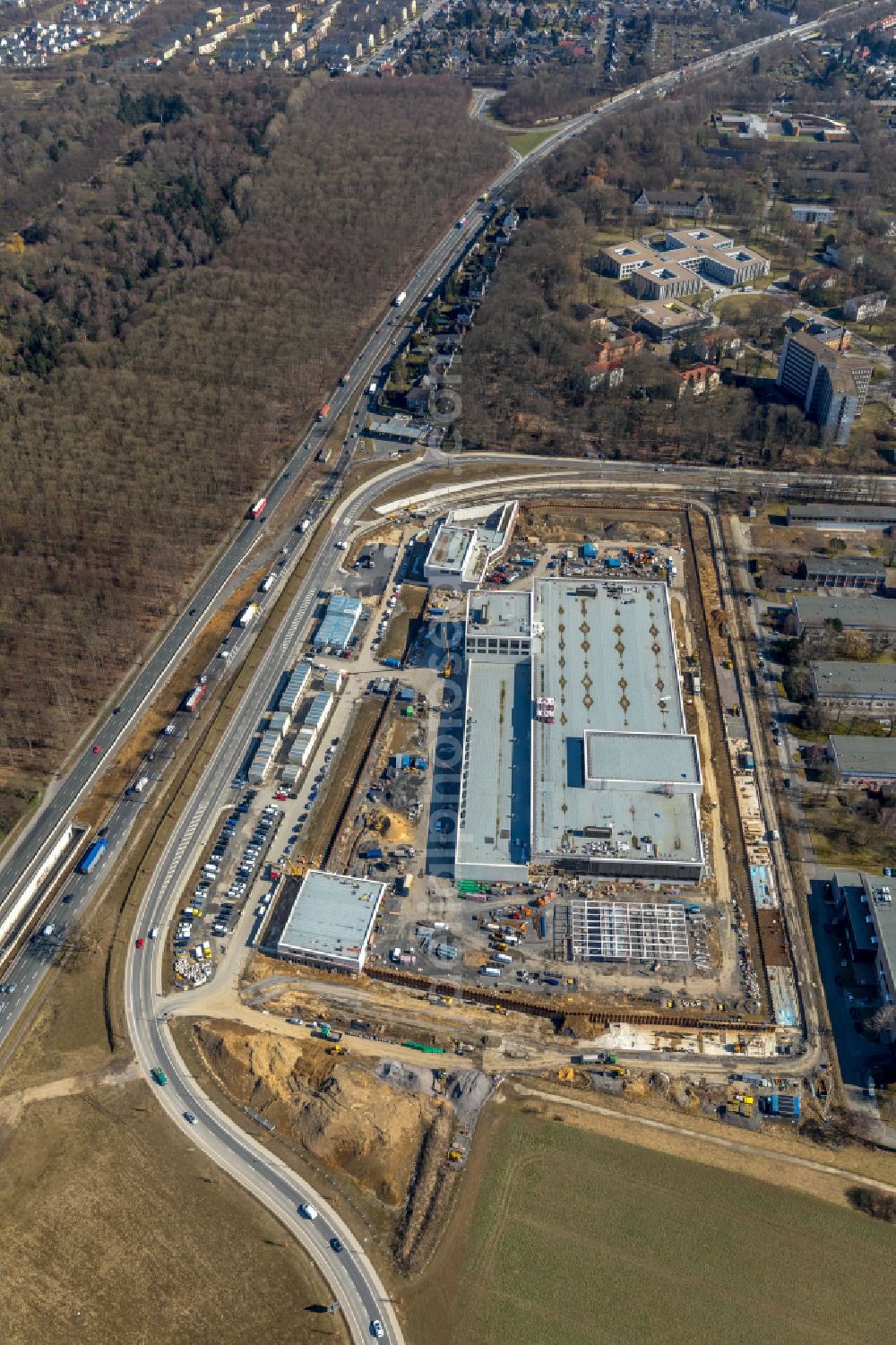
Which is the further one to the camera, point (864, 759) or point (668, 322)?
point (668, 322)

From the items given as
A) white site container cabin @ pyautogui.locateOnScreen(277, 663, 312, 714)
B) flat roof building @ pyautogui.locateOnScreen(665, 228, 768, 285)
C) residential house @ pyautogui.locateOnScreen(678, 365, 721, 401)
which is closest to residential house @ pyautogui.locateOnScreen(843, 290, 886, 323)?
flat roof building @ pyautogui.locateOnScreen(665, 228, 768, 285)

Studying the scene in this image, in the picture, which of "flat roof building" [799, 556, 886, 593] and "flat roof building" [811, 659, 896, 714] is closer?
"flat roof building" [811, 659, 896, 714]

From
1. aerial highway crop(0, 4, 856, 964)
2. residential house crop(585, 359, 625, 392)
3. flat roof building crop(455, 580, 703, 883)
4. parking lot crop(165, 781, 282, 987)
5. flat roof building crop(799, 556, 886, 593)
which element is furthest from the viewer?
residential house crop(585, 359, 625, 392)

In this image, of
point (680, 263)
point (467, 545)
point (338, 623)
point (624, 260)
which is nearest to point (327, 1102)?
point (338, 623)

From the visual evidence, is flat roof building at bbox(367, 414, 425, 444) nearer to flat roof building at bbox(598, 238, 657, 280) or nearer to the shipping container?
flat roof building at bbox(598, 238, 657, 280)

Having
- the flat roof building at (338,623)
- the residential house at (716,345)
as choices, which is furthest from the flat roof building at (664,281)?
the flat roof building at (338,623)

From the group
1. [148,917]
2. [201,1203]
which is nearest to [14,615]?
[148,917]

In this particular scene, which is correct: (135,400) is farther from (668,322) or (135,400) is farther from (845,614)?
(845,614)
